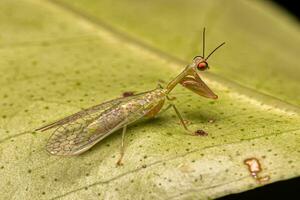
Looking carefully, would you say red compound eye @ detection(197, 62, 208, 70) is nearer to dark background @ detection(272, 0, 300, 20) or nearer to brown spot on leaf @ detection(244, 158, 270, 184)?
brown spot on leaf @ detection(244, 158, 270, 184)

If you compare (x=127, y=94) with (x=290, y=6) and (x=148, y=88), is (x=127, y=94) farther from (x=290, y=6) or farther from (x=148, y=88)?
(x=290, y=6)

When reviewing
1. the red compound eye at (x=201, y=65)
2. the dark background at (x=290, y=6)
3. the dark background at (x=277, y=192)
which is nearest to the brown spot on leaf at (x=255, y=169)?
the dark background at (x=277, y=192)

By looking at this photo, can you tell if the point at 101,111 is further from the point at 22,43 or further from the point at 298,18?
the point at 298,18

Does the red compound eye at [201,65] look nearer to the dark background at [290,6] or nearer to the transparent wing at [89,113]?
the transparent wing at [89,113]

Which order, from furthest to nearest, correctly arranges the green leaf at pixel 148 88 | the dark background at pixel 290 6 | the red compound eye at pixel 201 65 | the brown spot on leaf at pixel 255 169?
1. the dark background at pixel 290 6
2. the red compound eye at pixel 201 65
3. the green leaf at pixel 148 88
4. the brown spot on leaf at pixel 255 169

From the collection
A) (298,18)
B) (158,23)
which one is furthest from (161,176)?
(298,18)

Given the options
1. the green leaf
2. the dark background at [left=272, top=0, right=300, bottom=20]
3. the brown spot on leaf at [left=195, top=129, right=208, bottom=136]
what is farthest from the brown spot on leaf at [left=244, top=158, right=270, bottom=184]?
the dark background at [left=272, top=0, right=300, bottom=20]

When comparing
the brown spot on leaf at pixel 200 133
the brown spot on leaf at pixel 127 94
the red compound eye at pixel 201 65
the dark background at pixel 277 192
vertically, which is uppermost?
the red compound eye at pixel 201 65
